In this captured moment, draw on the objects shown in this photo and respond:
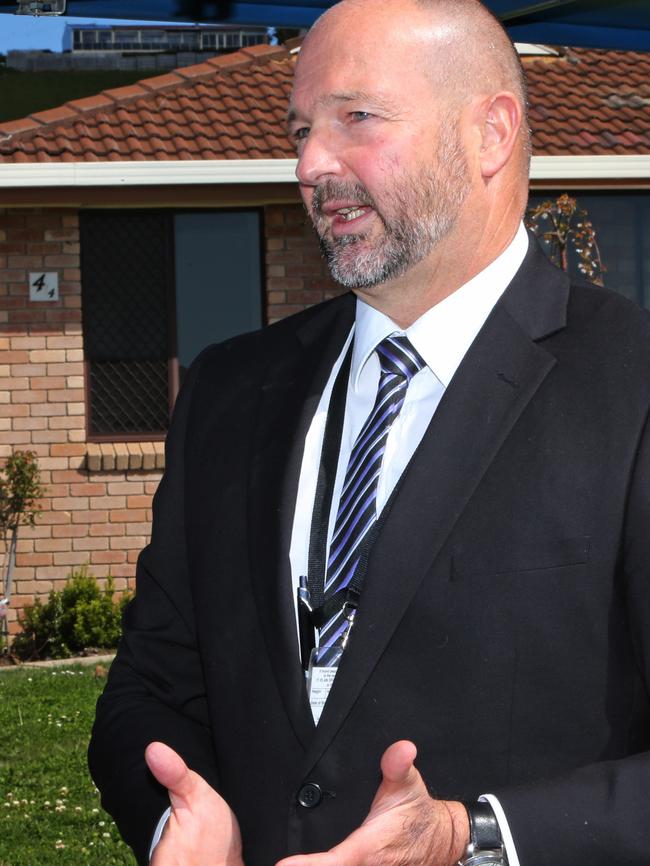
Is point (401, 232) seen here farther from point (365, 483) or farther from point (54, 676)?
point (54, 676)

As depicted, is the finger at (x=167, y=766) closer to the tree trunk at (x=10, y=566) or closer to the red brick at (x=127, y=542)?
the tree trunk at (x=10, y=566)

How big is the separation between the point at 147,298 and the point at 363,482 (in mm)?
9468

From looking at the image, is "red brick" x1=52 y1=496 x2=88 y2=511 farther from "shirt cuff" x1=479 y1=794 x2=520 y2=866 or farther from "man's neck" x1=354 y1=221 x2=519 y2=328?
"shirt cuff" x1=479 y1=794 x2=520 y2=866

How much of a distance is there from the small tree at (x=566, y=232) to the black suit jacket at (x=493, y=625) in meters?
7.46

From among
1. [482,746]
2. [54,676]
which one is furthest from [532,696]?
[54,676]

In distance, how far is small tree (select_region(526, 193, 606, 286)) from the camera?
994 cm

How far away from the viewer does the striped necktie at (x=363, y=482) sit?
84.2 inches

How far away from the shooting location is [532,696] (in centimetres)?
200

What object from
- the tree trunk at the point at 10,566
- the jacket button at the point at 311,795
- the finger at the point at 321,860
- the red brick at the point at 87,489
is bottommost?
the tree trunk at the point at 10,566

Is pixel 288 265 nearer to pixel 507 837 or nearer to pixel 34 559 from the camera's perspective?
pixel 34 559

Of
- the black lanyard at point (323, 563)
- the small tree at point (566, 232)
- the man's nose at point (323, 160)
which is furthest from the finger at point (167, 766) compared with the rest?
the small tree at point (566, 232)

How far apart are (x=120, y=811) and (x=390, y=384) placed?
936mm

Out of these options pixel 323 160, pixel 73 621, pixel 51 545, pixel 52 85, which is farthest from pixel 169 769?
pixel 52 85

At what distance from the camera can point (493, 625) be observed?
200 centimetres
